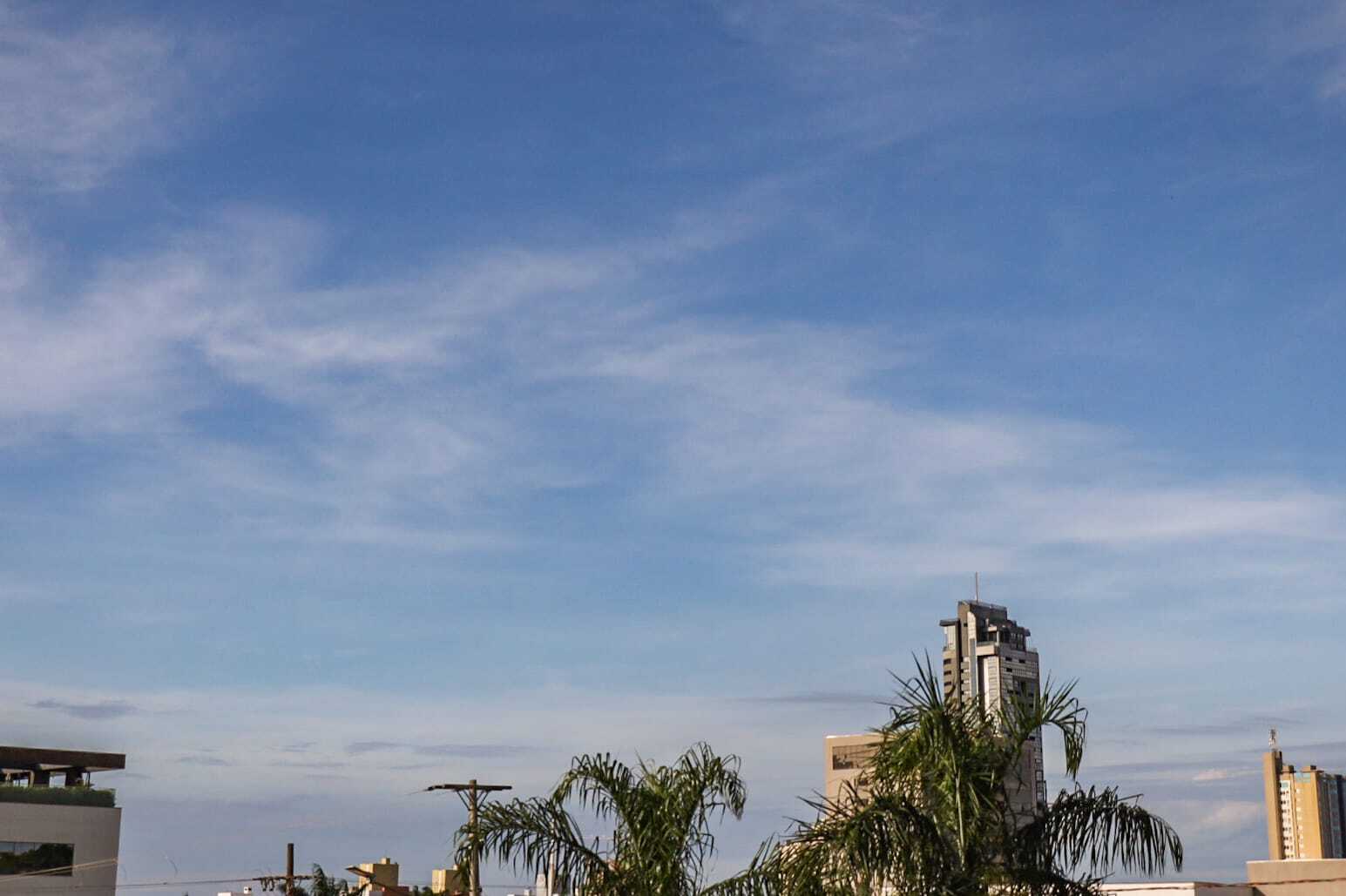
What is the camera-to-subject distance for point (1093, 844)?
14.7m

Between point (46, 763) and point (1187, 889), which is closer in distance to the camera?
point (1187, 889)

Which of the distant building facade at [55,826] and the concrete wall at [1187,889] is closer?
the concrete wall at [1187,889]

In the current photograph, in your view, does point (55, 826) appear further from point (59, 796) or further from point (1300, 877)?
point (1300, 877)

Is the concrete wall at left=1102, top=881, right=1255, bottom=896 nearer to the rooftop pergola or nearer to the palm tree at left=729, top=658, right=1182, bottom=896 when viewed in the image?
the palm tree at left=729, top=658, right=1182, bottom=896

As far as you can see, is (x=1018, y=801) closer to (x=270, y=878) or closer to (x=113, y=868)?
(x=270, y=878)

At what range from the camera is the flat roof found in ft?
201

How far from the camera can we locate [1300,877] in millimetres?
43875

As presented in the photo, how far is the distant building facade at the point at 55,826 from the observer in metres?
57.3

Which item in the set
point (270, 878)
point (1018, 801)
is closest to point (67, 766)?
point (270, 878)

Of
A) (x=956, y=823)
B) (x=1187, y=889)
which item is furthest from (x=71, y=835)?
(x=956, y=823)

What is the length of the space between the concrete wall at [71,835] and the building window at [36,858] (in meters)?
0.17

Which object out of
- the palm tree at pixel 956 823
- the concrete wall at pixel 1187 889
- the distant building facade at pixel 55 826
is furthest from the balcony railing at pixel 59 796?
the palm tree at pixel 956 823

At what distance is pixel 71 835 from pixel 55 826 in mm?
736

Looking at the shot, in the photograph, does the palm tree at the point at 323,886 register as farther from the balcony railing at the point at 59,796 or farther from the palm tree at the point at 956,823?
the palm tree at the point at 956,823
